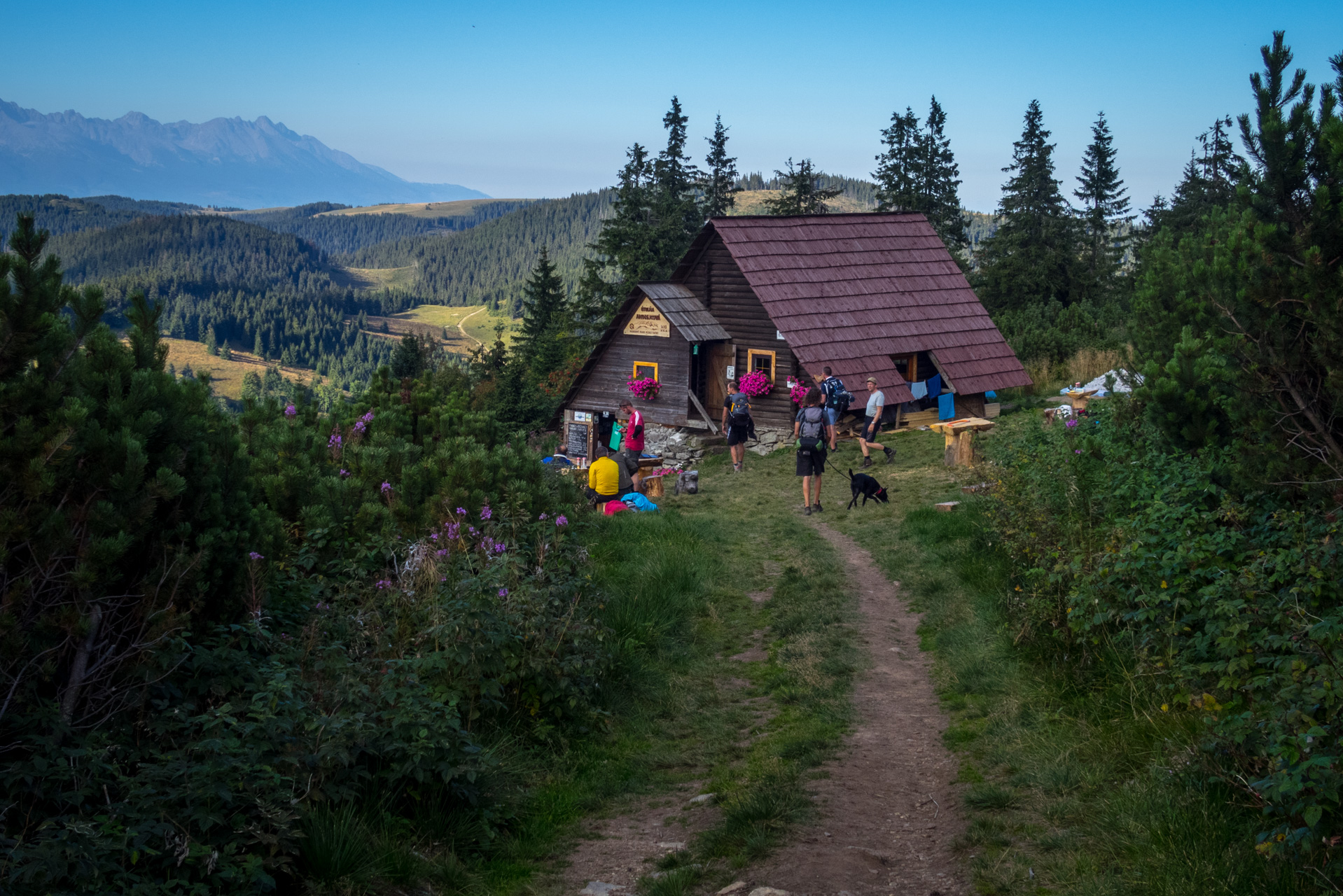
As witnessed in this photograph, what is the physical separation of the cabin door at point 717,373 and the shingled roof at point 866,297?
2345 millimetres

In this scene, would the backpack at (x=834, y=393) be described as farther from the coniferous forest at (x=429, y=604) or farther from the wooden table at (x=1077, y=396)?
the coniferous forest at (x=429, y=604)

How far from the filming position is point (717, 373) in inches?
1065

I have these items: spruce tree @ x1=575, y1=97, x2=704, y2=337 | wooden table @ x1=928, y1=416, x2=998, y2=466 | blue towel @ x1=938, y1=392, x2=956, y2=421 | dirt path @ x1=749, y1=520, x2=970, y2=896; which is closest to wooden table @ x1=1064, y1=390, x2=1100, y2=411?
blue towel @ x1=938, y1=392, x2=956, y2=421

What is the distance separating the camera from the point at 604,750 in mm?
6363

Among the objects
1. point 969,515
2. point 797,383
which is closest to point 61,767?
point 969,515

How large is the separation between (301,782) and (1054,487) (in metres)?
6.69

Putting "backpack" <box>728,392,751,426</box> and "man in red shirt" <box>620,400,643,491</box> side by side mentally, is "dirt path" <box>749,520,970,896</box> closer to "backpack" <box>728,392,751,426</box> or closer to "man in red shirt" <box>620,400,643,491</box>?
"man in red shirt" <box>620,400,643,491</box>

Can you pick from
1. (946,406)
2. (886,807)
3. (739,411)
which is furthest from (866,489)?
(946,406)

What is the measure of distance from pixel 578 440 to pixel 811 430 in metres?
16.0

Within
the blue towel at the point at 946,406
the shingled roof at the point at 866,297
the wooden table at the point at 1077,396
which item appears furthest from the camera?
the blue towel at the point at 946,406

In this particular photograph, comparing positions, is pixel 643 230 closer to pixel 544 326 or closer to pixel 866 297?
pixel 544 326

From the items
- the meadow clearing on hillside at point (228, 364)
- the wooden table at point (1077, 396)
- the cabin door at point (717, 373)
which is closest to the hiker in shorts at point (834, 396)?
the wooden table at point (1077, 396)

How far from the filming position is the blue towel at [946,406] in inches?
1027

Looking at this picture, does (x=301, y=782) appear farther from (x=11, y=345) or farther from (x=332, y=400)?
(x=332, y=400)
